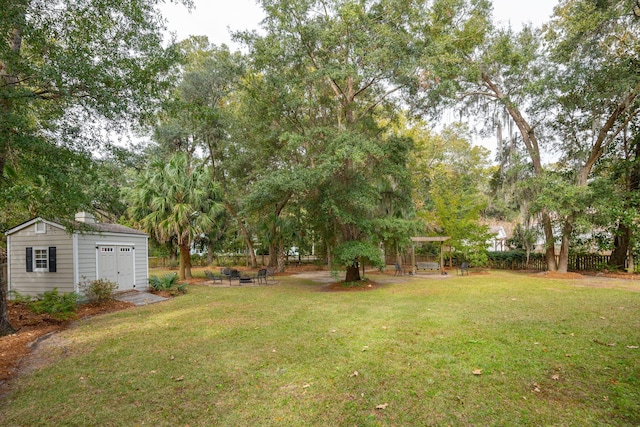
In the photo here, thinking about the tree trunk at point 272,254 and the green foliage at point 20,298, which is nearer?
the green foliage at point 20,298

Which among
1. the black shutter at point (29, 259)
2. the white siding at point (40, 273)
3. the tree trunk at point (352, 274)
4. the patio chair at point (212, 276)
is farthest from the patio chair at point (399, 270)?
Result: the black shutter at point (29, 259)

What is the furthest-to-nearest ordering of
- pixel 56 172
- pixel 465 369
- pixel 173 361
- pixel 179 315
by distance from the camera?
pixel 179 315 < pixel 56 172 < pixel 173 361 < pixel 465 369

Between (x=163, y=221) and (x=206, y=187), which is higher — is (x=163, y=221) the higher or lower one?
the lower one

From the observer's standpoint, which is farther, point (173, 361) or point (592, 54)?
point (592, 54)

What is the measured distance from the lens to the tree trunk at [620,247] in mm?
15277

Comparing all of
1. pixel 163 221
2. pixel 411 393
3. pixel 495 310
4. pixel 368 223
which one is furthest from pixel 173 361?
pixel 163 221

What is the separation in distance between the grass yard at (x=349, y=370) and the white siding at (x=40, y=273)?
3507 mm

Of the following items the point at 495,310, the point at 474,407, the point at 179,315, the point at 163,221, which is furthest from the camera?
the point at 163,221

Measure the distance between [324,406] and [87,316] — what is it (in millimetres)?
9029

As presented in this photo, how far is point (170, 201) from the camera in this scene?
1606 cm

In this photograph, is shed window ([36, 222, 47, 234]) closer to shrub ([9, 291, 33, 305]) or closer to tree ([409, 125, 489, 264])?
shrub ([9, 291, 33, 305])

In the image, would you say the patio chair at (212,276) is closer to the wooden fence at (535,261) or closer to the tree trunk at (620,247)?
the wooden fence at (535,261)

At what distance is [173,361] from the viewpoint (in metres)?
5.27

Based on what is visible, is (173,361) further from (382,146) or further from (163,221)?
A: (163,221)
